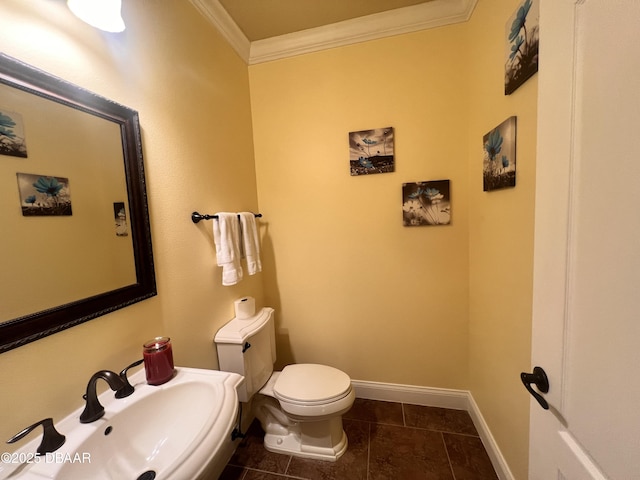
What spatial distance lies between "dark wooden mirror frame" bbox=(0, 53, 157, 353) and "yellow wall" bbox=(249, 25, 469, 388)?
965mm

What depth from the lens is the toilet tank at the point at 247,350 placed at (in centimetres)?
134

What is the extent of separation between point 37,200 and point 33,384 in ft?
1.71

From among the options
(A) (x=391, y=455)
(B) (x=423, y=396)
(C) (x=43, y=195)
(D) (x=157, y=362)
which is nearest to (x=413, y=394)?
(B) (x=423, y=396)

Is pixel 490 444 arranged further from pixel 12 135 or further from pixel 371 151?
pixel 12 135

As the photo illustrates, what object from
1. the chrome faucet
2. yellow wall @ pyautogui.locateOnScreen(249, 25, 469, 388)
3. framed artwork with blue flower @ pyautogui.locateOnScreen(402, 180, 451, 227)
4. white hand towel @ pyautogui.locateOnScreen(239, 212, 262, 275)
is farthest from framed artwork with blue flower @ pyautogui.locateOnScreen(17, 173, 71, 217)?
framed artwork with blue flower @ pyautogui.locateOnScreen(402, 180, 451, 227)

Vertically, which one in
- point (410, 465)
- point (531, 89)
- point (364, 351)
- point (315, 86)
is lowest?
point (410, 465)

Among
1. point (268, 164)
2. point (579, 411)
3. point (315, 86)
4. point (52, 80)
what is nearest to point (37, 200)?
point (52, 80)

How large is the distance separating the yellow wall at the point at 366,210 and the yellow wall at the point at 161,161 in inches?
12.0

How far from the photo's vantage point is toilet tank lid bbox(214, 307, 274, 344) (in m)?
1.34

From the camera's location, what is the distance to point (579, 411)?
1.65 feet

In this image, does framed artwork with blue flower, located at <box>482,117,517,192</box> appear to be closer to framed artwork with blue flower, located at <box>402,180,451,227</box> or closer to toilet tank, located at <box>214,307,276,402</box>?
→ framed artwork with blue flower, located at <box>402,180,451,227</box>

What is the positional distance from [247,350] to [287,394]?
329 mm

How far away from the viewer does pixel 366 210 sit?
1.73 m

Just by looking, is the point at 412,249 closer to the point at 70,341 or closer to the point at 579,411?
the point at 579,411
